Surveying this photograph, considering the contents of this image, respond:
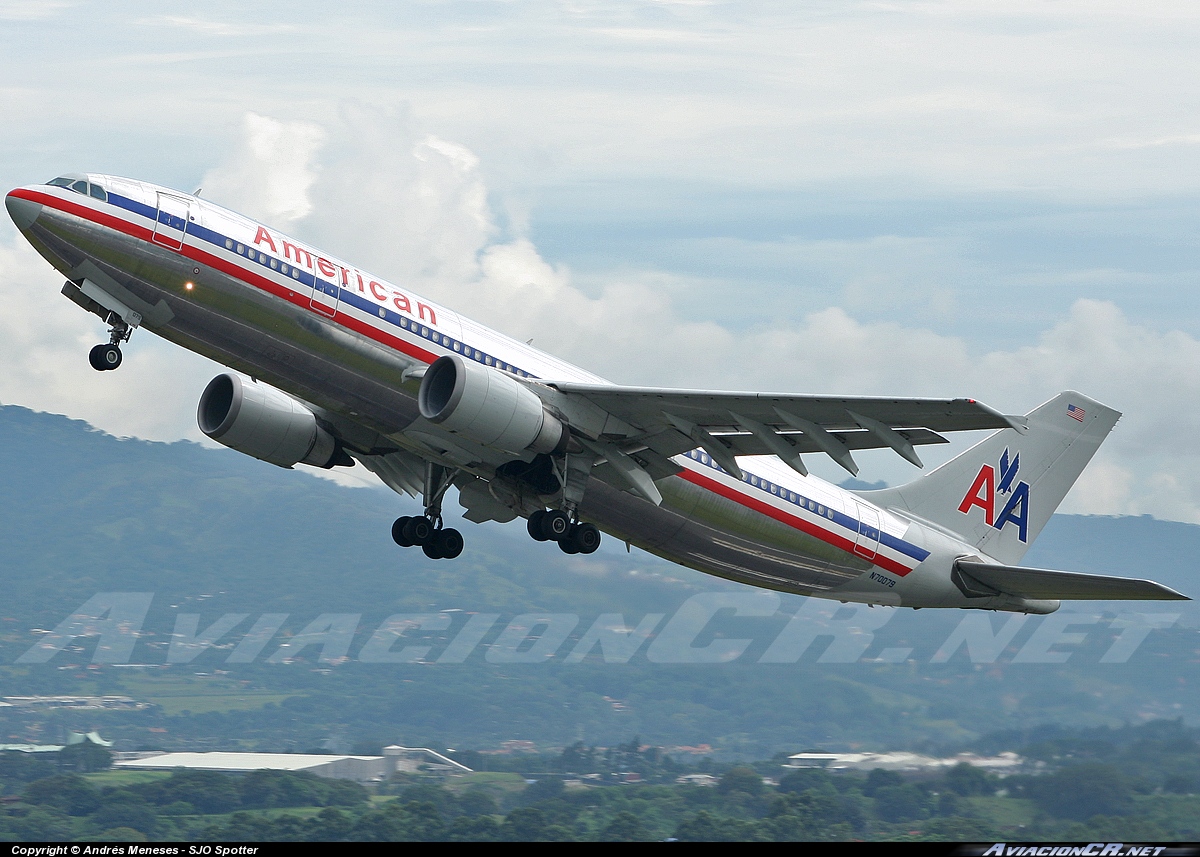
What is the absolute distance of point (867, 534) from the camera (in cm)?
3134

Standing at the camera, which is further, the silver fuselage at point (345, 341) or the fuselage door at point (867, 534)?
the fuselage door at point (867, 534)

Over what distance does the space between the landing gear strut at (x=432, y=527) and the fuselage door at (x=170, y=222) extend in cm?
849

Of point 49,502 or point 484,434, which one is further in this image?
point 49,502

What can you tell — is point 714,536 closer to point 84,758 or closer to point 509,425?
point 509,425

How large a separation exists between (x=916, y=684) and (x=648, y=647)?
28.2ft

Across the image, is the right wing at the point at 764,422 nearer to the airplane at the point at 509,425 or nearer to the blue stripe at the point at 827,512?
the airplane at the point at 509,425

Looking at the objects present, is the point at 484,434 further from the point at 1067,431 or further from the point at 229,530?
the point at 229,530

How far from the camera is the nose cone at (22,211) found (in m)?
23.9

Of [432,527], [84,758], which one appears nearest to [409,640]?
[84,758]

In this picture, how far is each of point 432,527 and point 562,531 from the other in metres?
4.83

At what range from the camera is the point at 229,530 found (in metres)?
105

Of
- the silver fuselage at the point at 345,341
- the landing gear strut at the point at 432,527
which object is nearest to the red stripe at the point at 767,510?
the silver fuselage at the point at 345,341

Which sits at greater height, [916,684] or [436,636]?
[436,636]
